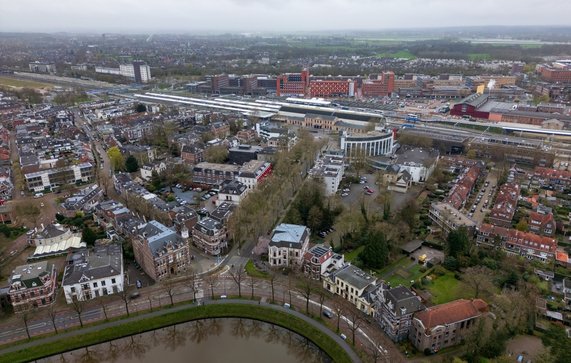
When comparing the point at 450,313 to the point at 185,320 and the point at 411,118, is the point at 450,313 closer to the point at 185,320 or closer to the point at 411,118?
the point at 185,320

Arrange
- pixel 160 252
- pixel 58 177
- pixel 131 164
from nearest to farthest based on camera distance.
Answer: pixel 160 252 → pixel 58 177 → pixel 131 164

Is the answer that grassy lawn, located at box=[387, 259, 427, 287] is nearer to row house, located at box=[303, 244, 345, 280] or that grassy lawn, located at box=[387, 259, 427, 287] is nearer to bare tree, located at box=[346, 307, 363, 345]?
row house, located at box=[303, 244, 345, 280]

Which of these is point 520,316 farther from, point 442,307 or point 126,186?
point 126,186

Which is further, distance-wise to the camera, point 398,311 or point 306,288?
point 306,288

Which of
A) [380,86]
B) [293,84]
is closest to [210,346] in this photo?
[293,84]

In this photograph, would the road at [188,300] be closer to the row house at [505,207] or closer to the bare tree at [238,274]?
the bare tree at [238,274]

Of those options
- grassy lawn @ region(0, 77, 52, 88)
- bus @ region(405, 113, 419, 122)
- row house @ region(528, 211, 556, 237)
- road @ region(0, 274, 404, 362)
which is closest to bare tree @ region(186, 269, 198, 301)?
road @ region(0, 274, 404, 362)

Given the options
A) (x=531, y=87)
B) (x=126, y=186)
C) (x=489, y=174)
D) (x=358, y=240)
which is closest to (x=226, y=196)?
(x=126, y=186)
